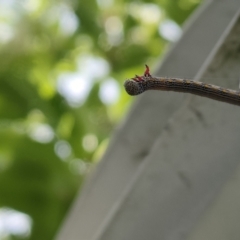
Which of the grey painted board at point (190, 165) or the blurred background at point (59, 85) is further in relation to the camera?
the blurred background at point (59, 85)

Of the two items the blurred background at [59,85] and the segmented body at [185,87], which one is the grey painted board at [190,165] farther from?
the blurred background at [59,85]

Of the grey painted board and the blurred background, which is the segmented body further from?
the blurred background

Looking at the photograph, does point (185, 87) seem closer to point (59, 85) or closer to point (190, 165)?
point (190, 165)

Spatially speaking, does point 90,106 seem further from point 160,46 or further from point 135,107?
point 135,107

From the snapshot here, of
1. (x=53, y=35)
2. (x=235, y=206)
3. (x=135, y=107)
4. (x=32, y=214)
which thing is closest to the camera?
(x=235, y=206)

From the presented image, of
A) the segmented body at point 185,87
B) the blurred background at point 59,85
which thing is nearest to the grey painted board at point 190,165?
the segmented body at point 185,87

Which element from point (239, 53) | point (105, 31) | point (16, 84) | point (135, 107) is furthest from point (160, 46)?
point (239, 53)
